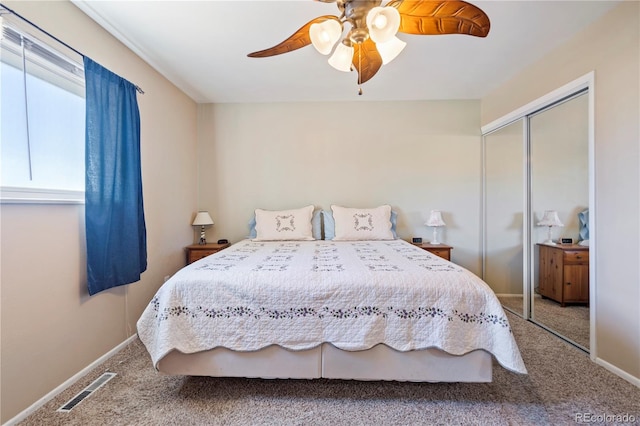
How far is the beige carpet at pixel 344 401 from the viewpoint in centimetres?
134

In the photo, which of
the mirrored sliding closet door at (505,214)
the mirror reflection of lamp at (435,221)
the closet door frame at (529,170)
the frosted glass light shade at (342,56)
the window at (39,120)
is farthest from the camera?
the mirror reflection of lamp at (435,221)

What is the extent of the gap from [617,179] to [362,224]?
1.98 m

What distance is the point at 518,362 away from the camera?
1.30 meters

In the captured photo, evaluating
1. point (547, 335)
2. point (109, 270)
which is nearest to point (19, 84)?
point (109, 270)

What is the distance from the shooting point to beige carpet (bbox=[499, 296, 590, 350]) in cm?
198

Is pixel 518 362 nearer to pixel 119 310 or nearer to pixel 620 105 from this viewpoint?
pixel 620 105

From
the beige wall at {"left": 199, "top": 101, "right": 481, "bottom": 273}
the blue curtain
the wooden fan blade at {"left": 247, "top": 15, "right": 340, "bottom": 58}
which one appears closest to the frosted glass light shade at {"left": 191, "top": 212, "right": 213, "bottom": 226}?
the beige wall at {"left": 199, "top": 101, "right": 481, "bottom": 273}

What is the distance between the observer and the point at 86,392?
154 cm

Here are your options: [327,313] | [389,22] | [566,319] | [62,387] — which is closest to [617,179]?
[566,319]

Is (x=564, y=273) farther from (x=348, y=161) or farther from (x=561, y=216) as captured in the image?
(x=348, y=161)

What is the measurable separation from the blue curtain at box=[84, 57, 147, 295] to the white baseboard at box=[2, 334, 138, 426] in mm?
517

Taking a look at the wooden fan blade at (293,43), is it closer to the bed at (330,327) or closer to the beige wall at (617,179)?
the bed at (330,327)

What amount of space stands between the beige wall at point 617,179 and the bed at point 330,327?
1035 millimetres

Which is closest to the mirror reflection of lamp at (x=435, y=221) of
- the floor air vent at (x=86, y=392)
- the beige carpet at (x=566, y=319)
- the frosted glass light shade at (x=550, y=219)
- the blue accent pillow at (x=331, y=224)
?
the blue accent pillow at (x=331, y=224)
